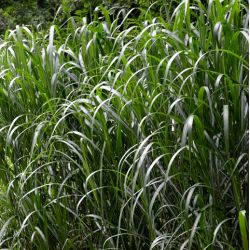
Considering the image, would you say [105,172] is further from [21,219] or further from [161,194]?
[21,219]

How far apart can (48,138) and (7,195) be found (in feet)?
1.11

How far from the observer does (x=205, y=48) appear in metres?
2.63

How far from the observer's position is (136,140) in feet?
8.73

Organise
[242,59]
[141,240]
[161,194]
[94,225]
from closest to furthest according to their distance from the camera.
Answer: [242,59] → [161,194] → [141,240] → [94,225]

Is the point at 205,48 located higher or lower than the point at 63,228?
higher

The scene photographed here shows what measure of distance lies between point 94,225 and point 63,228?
0.15 m

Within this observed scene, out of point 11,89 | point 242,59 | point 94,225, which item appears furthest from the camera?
point 11,89

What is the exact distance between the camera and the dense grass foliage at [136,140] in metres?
2.40

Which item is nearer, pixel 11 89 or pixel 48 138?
pixel 48 138

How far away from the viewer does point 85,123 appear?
9.20 ft

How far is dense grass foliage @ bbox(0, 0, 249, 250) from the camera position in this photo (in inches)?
94.7

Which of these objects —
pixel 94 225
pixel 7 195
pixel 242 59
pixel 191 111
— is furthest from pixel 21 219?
pixel 242 59

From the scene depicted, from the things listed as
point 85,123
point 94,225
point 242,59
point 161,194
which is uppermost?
point 242,59

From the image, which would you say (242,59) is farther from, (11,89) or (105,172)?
(11,89)
